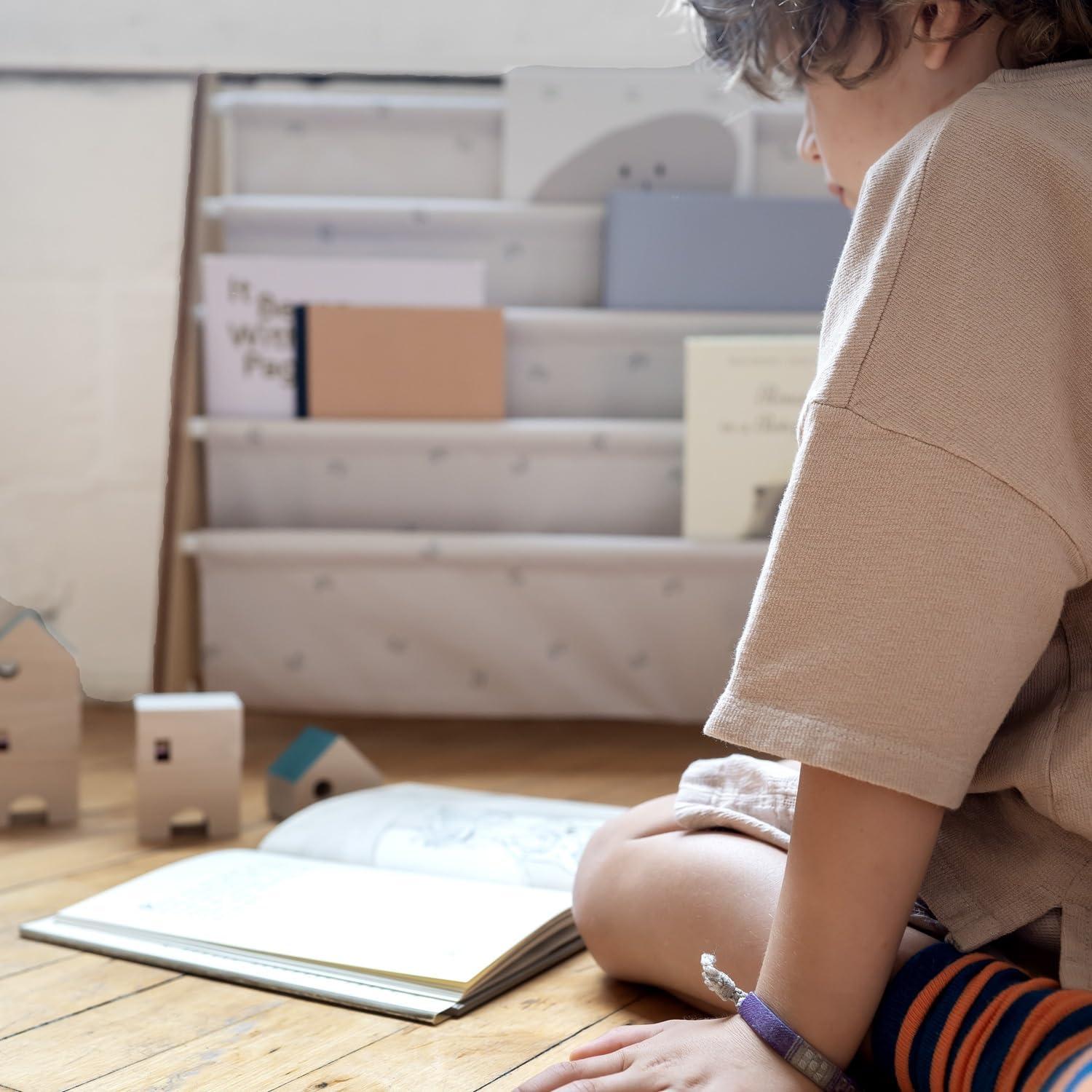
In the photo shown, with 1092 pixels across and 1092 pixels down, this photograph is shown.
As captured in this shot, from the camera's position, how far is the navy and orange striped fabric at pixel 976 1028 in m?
0.46

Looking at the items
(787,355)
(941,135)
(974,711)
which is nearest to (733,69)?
(941,135)

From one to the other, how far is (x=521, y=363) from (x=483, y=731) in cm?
41

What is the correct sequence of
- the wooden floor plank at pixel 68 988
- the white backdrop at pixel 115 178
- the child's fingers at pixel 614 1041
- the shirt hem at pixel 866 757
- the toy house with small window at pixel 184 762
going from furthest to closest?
1. the white backdrop at pixel 115 178
2. the toy house with small window at pixel 184 762
3. the wooden floor plank at pixel 68 988
4. the child's fingers at pixel 614 1041
5. the shirt hem at pixel 866 757

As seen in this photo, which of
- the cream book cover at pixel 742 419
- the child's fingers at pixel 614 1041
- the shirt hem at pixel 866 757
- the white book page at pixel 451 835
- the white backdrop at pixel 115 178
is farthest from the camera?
the white backdrop at pixel 115 178

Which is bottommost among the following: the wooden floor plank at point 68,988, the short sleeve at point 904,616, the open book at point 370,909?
the wooden floor plank at point 68,988

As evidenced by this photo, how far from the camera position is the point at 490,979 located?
0.71 meters

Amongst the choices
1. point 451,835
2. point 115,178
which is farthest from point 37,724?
point 115,178

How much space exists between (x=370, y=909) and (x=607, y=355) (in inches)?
31.3

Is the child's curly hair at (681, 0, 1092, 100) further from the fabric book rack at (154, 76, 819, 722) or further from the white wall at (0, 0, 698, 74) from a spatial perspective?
the white wall at (0, 0, 698, 74)

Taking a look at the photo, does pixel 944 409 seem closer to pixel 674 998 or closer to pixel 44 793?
pixel 674 998

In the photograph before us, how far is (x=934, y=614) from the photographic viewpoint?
1.49 feet

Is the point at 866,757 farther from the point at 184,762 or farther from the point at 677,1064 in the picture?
the point at 184,762

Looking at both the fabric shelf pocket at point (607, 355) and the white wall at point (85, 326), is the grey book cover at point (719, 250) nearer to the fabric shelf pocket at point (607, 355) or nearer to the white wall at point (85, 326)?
the fabric shelf pocket at point (607, 355)

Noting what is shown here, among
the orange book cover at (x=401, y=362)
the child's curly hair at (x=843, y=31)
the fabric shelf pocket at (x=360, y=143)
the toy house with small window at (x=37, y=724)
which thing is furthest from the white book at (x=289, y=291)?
the child's curly hair at (x=843, y=31)
